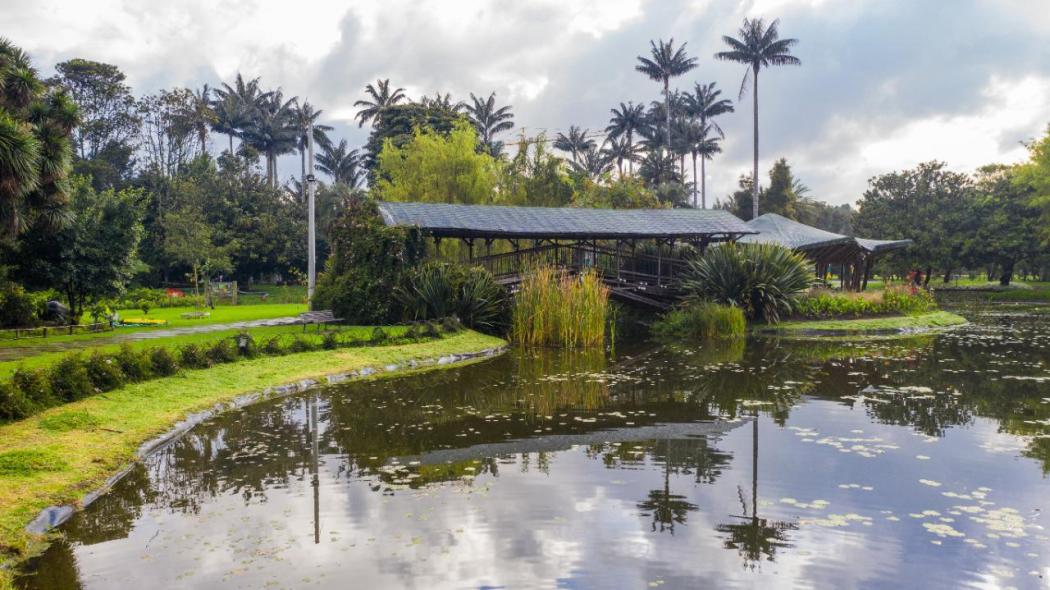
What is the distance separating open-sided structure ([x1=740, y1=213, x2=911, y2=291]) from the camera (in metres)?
31.6

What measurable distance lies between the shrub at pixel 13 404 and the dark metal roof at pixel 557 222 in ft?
45.3

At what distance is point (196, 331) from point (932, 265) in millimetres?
47248

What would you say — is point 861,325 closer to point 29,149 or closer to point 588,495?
point 588,495

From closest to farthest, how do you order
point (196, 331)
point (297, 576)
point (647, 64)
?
1. point (297, 576)
2. point (196, 331)
3. point (647, 64)

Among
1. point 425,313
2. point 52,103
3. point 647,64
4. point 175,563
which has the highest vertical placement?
point 647,64

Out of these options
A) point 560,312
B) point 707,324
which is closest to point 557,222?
point 707,324

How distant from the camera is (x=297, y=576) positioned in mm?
Answer: 4812

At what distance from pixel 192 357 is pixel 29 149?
5511mm

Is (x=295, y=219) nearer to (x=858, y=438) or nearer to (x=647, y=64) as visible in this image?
(x=647, y=64)

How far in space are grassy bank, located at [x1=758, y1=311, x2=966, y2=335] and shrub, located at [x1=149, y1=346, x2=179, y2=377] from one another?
54.5ft

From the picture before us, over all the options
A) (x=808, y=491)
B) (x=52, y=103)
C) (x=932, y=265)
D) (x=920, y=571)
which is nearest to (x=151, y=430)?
(x=808, y=491)

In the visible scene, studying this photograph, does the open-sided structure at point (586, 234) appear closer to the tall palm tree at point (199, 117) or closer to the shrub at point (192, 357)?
the shrub at point (192, 357)

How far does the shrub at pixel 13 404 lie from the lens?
331 inches

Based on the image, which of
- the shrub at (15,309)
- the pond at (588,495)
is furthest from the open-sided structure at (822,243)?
the shrub at (15,309)
